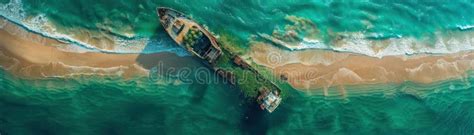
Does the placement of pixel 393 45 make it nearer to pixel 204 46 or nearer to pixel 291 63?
pixel 291 63

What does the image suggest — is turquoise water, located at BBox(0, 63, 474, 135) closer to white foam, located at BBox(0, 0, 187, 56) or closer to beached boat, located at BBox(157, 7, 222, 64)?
white foam, located at BBox(0, 0, 187, 56)

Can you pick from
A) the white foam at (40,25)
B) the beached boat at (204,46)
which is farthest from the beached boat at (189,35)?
the white foam at (40,25)

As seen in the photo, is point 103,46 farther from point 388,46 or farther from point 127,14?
point 388,46

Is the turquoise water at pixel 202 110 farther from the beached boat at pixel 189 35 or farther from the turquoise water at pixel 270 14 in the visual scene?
the turquoise water at pixel 270 14

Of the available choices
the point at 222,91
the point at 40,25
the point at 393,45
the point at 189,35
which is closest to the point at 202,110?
the point at 222,91

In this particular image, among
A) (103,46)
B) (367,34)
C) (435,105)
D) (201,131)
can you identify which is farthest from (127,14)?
(435,105)

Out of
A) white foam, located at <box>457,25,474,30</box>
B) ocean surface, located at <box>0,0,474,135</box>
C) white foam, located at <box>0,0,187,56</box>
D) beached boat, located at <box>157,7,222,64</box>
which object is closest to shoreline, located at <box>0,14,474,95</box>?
white foam, located at <box>0,0,187,56</box>
